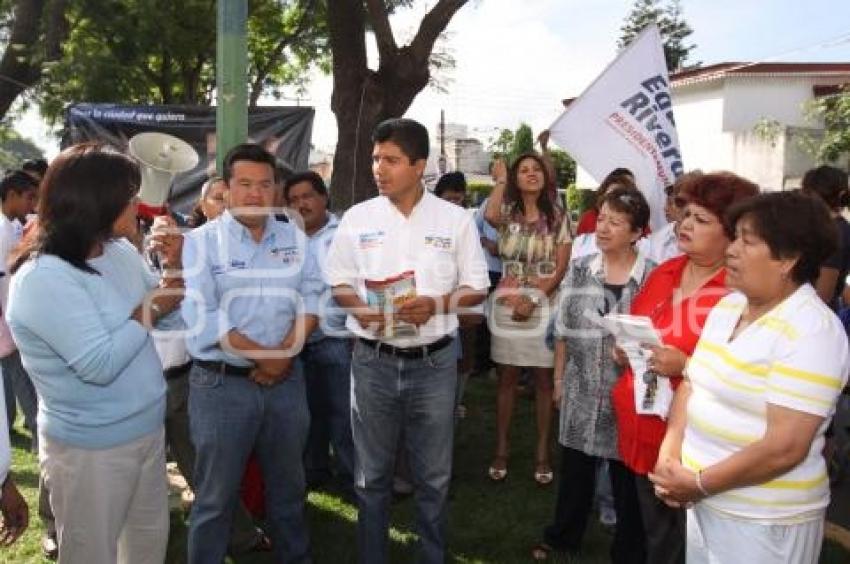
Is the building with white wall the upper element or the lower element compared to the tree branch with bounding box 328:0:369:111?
upper

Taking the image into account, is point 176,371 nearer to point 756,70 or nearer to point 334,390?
point 334,390

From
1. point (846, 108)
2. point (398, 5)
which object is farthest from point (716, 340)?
Result: point (846, 108)

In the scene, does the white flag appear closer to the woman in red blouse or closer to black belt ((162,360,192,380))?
the woman in red blouse

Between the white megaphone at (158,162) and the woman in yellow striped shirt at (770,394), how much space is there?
2672 millimetres

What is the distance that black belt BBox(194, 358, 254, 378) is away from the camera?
3.21 m

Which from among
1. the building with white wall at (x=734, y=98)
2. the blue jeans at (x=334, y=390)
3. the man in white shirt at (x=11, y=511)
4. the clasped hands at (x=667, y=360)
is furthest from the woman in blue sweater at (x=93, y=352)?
the building with white wall at (x=734, y=98)

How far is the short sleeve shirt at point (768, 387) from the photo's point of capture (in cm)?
203

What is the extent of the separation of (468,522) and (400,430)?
45.9 inches

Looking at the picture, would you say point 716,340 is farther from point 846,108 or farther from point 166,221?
point 846,108

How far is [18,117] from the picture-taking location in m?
20.2

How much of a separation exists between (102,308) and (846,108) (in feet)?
52.9

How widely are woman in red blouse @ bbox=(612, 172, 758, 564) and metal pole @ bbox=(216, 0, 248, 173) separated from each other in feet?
8.06

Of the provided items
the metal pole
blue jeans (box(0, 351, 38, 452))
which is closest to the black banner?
blue jeans (box(0, 351, 38, 452))

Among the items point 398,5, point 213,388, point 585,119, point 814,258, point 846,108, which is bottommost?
point 213,388
